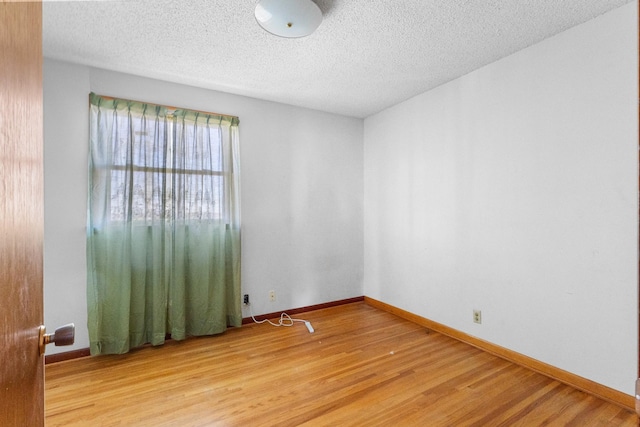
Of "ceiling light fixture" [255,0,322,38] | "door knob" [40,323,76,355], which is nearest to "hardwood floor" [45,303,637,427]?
"door knob" [40,323,76,355]

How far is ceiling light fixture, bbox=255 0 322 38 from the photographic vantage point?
1707 millimetres

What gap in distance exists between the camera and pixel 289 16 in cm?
178

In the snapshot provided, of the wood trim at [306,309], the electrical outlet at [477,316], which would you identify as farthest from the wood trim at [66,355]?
the electrical outlet at [477,316]

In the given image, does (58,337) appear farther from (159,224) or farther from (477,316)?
(477,316)

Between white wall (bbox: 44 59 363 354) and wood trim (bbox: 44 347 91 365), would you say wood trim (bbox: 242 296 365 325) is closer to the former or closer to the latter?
white wall (bbox: 44 59 363 354)

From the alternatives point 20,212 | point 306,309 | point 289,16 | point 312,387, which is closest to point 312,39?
point 289,16

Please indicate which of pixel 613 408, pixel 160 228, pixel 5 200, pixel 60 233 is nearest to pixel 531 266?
pixel 613 408

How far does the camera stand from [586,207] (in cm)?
198

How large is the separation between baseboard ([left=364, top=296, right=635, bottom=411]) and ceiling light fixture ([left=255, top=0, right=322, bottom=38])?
2.74 m

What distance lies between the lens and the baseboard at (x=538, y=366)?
1.84 meters

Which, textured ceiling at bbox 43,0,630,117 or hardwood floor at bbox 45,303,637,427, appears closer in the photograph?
hardwood floor at bbox 45,303,637,427

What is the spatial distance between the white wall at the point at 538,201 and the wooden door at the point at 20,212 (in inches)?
104

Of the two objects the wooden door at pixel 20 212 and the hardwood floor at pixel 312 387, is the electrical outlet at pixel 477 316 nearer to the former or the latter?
the hardwood floor at pixel 312 387

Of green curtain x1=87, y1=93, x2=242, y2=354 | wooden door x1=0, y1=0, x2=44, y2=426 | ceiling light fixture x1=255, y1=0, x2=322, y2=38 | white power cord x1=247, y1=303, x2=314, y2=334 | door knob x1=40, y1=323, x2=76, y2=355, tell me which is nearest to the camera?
wooden door x1=0, y1=0, x2=44, y2=426
